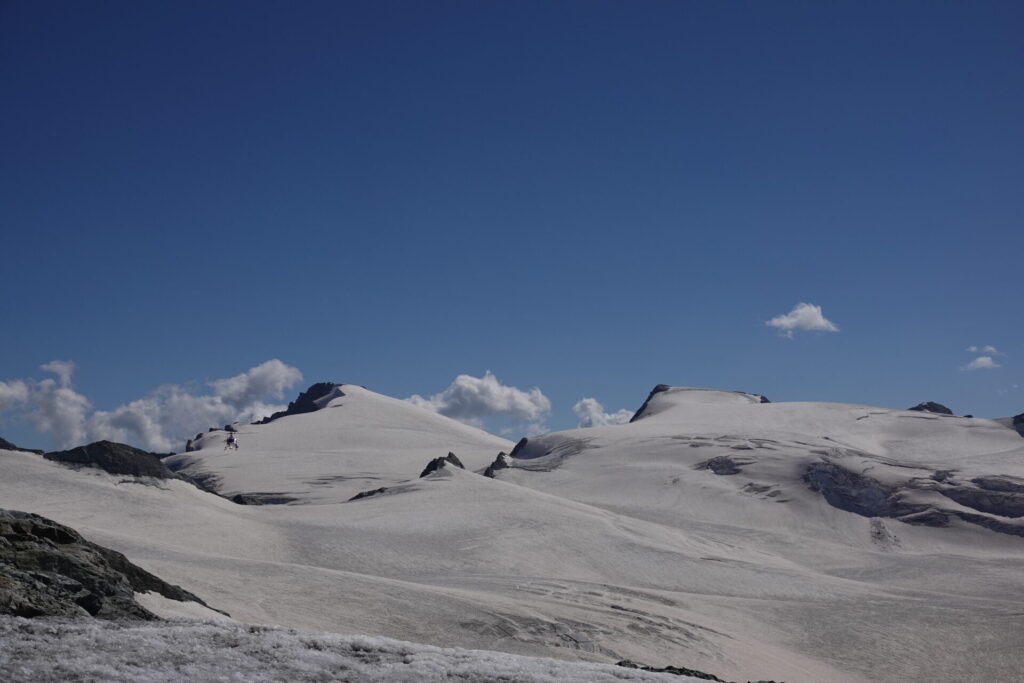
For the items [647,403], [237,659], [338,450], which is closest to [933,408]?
[647,403]

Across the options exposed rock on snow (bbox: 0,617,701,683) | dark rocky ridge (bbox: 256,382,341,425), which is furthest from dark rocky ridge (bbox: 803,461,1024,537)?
dark rocky ridge (bbox: 256,382,341,425)

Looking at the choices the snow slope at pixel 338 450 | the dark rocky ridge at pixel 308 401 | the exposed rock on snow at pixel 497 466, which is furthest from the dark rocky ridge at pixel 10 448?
the dark rocky ridge at pixel 308 401

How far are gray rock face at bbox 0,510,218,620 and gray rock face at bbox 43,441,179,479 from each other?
36561 millimetres

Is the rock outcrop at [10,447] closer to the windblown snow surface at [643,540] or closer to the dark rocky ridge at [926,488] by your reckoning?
the windblown snow surface at [643,540]

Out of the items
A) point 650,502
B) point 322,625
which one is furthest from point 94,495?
point 650,502

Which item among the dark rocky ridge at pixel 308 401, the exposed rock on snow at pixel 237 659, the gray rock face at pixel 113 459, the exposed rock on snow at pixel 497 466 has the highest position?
the dark rocky ridge at pixel 308 401

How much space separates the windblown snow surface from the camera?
104 feet

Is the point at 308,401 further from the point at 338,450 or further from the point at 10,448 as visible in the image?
the point at 10,448

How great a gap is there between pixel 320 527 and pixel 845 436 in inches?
2709

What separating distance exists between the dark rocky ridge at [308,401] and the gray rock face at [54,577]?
141400mm

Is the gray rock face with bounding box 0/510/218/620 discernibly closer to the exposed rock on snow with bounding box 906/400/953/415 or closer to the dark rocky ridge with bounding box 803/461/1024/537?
the dark rocky ridge with bounding box 803/461/1024/537

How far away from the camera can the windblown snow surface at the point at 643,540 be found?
3158 centimetres

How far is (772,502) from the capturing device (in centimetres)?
7794

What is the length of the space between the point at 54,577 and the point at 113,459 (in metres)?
41.0
